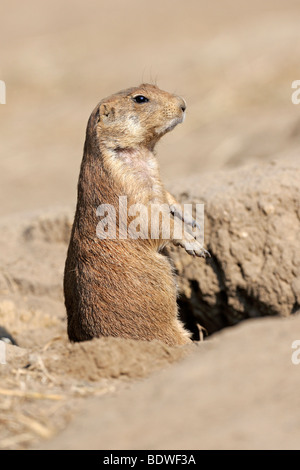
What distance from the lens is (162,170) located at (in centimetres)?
1192

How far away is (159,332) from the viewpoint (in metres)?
5.43

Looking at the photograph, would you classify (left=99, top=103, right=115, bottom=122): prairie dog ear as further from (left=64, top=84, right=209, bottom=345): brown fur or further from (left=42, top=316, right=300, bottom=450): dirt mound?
(left=42, top=316, right=300, bottom=450): dirt mound

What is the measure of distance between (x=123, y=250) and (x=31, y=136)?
10.2 meters

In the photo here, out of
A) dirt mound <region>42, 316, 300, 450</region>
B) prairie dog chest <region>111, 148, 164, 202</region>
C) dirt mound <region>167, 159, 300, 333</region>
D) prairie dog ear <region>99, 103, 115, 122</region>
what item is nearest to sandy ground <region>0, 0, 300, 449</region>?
dirt mound <region>42, 316, 300, 450</region>

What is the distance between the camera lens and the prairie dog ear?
225 inches

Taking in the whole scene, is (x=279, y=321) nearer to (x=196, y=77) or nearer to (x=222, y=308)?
(x=222, y=308)

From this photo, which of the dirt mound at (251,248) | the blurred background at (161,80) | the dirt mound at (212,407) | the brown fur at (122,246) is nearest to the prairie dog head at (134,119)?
the brown fur at (122,246)

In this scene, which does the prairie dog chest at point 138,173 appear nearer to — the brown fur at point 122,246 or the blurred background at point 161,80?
the brown fur at point 122,246

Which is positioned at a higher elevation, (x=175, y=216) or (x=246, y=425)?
(x=175, y=216)

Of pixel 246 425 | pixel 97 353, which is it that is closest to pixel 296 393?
pixel 246 425

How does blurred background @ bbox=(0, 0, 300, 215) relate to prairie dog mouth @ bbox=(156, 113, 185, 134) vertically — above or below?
above

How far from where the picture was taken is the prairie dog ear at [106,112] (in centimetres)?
573

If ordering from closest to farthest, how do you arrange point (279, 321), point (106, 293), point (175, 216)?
point (279, 321), point (106, 293), point (175, 216)

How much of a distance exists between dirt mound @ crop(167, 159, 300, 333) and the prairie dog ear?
144 cm
